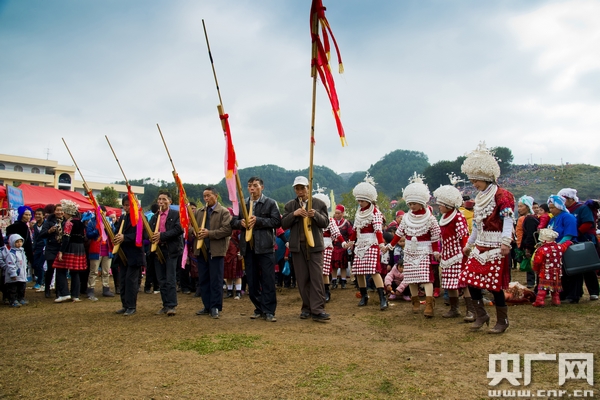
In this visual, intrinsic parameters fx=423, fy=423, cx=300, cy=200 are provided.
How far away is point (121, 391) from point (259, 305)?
3144 mm

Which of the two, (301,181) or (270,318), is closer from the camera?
(270,318)

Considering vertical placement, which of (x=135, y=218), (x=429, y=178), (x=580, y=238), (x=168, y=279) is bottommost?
(x=168, y=279)

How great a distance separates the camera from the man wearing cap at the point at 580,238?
720 cm

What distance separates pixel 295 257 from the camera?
6395 millimetres

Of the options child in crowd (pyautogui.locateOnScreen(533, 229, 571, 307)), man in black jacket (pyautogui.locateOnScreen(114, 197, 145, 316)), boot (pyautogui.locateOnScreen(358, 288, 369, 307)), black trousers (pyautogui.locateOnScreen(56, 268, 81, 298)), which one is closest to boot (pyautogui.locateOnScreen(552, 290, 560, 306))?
child in crowd (pyautogui.locateOnScreen(533, 229, 571, 307))

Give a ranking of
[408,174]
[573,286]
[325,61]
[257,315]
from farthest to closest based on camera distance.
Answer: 1. [408,174]
2. [573,286]
3. [257,315]
4. [325,61]

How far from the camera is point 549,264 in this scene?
7.05m

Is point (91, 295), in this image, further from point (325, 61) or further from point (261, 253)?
point (325, 61)

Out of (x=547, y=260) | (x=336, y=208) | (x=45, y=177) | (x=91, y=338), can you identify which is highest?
(x=45, y=177)

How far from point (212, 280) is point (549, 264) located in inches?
218

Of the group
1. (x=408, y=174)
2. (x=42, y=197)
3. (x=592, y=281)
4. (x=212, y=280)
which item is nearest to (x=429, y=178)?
(x=408, y=174)

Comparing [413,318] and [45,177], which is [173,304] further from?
[45,177]

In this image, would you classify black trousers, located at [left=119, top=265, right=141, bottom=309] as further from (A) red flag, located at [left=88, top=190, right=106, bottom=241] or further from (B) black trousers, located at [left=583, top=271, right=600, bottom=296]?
(B) black trousers, located at [left=583, top=271, right=600, bottom=296]

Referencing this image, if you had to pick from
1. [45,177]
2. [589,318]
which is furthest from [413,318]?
[45,177]
